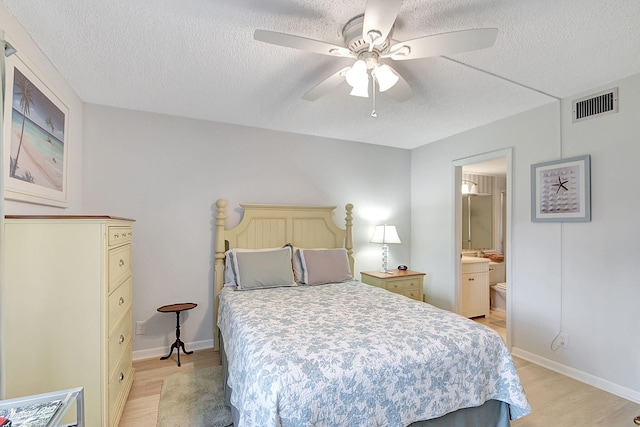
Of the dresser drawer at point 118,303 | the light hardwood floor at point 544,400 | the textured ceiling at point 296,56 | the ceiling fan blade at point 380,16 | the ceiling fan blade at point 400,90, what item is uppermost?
the textured ceiling at point 296,56

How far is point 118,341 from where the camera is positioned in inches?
80.7

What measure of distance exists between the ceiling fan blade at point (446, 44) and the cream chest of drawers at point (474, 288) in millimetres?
3140

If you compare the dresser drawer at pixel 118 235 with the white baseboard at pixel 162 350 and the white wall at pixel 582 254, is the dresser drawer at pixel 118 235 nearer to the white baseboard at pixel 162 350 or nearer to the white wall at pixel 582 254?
the white baseboard at pixel 162 350

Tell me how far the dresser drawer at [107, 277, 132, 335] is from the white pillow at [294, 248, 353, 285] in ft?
4.87

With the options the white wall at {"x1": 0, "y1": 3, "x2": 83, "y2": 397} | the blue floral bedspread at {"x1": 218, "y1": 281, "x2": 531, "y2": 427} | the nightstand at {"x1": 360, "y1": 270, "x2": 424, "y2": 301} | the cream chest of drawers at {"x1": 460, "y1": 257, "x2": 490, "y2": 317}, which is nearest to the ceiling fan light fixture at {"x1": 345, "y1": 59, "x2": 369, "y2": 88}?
the blue floral bedspread at {"x1": 218, "y1": 281, "x2": 531, "y2": 427}

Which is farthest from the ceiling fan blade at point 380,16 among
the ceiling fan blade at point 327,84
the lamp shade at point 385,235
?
the lamp shade at point 385,235

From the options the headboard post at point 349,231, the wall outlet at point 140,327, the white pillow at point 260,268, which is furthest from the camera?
the headboard post at point 349,231

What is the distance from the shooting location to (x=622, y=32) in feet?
5.81

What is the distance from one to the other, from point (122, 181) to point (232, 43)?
6.08 ft

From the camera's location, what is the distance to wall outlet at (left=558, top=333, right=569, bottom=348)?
8.75 ft

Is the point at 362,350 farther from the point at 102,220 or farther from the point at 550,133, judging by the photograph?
the point at 550,133

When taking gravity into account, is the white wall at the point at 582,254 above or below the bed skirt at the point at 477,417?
above

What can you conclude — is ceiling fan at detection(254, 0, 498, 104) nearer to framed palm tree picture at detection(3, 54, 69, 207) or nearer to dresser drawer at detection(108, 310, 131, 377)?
framed palm tree picture at detection(3, 54, 69, 207)

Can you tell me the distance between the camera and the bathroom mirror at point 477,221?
5270 mm
